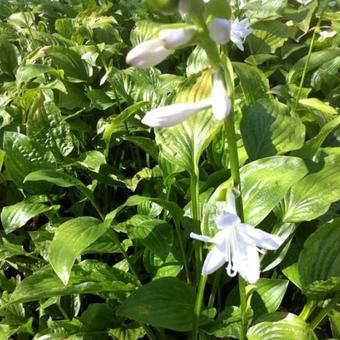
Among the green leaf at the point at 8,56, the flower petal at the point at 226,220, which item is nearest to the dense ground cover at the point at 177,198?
the flower petal at the point at 226,220

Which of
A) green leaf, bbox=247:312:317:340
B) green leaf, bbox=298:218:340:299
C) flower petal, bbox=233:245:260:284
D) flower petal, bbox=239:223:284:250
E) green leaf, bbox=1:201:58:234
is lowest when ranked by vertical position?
green leaf, bbox=247:312:317:340

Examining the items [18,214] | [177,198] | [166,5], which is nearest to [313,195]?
[177,198]

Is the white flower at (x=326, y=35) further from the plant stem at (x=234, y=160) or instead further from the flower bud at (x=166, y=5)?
the flower bud at (x=166, y=5)

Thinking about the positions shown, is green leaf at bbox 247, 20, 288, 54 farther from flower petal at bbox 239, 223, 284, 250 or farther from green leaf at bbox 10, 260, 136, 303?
flower petal at bbox 239, 223, 284, 250

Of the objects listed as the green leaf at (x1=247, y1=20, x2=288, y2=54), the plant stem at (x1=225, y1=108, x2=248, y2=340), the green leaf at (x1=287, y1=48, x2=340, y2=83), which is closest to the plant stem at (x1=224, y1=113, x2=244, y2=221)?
the plant stem at (x1=225, y1=108, x2=248, y2=340)

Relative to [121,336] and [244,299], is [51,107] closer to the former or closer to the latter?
[121,336]

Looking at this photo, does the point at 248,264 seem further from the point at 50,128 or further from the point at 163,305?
the point at 50,128
